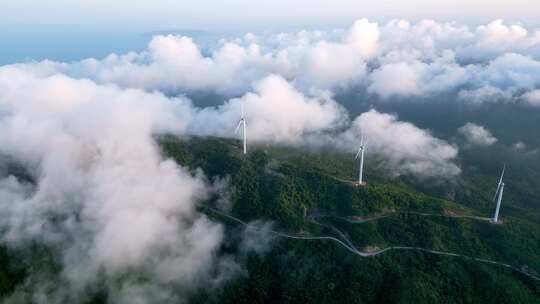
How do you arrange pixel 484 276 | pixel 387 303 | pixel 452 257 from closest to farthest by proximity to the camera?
→ pixel 387 303 → pixel 484 276 → pixel 452 257

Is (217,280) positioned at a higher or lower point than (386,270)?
lower

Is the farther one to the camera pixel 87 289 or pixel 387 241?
pixel 387 241

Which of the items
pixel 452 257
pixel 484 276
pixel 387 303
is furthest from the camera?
pixel 452 257

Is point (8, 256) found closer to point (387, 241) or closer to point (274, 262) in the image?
point (274, 262)

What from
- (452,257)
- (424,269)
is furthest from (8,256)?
(452,257)

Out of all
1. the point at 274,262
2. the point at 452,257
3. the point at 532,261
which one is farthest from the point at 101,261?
the point at 532,261

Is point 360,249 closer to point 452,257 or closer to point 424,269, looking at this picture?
point 424,269

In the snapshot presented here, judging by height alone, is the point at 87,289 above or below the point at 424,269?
below

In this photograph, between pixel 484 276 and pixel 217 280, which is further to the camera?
pixel 217 280
